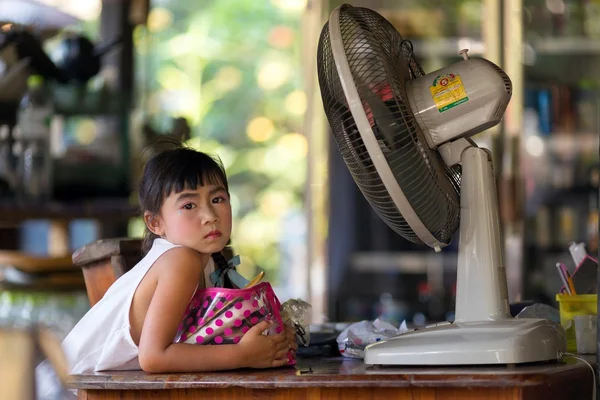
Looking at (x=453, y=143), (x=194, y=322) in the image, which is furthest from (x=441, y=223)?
(x=194, y=322)

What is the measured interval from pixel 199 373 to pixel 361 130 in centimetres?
38

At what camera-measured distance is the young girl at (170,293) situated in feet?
3.99

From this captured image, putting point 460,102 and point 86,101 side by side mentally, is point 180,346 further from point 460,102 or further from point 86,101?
point 86,101

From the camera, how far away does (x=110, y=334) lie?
129 cm

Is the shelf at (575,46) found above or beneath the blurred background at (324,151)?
above

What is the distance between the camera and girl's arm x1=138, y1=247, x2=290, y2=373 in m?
1.21

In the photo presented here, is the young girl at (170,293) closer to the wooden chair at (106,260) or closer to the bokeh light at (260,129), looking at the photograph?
the wooden chair at (106,260)

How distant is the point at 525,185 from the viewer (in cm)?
393

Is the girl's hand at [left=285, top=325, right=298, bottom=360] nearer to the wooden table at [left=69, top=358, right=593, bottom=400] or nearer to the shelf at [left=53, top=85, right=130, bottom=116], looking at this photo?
the wooden table at [left=69, top=358, right=593, bottom=400]

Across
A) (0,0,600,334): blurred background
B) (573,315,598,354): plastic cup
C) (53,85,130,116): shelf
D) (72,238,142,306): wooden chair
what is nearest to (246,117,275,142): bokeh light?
(0,0,600,334): blurred background

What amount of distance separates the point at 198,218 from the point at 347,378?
328 millimetres

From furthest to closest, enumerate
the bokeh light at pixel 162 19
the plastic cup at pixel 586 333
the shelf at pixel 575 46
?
the bokeh light at pixel 162 19 < the shelf at pixel 575 46 < the plastic cup at pixel 586 333

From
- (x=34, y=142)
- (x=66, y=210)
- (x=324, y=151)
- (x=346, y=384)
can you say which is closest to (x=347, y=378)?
(x=346, y=384)

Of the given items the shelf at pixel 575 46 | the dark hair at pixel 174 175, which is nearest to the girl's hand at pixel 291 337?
the dark hair at pixel 174 175
